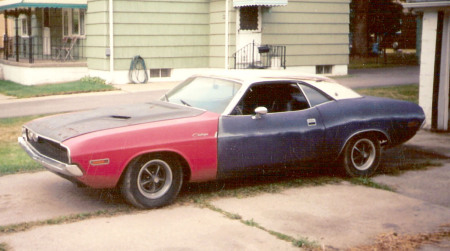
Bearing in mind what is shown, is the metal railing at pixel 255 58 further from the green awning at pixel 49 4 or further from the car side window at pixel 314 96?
the car side window at pixel 314 96

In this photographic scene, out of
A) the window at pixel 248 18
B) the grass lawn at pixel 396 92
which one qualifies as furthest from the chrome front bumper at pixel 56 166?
the window at pixel 248 18

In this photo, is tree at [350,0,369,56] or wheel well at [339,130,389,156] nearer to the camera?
wheel well at [339,130,389,156]

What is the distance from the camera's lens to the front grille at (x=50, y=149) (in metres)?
5.75

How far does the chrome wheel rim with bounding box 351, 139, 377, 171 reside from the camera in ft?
24.2

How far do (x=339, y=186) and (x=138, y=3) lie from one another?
492 inches

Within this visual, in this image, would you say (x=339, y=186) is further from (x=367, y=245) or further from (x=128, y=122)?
(x=128, y=122)

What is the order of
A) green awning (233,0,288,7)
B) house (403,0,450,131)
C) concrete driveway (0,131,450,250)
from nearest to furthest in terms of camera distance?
concrete driveway (0,131,450,250) < house (403,0,450,131) < green awning (233,0,288,7)

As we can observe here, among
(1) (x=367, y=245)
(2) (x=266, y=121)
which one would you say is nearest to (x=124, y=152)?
(2) (x=266, y=121)

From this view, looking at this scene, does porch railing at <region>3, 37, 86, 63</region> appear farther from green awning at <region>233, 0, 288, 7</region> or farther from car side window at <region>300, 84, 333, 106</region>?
car side window at <region>300, 84, 333, 106</region>

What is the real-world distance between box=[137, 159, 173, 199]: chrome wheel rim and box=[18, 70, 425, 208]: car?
1 centimetres

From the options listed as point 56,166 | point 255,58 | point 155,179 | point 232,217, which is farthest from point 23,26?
point 232,217

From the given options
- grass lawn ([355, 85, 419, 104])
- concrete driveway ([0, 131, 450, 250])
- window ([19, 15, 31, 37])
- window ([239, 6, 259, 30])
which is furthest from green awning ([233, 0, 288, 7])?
concrete driveway ([0, 131, 450, 250])

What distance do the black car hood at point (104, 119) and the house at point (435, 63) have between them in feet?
18.0

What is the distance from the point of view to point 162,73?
752 inches
